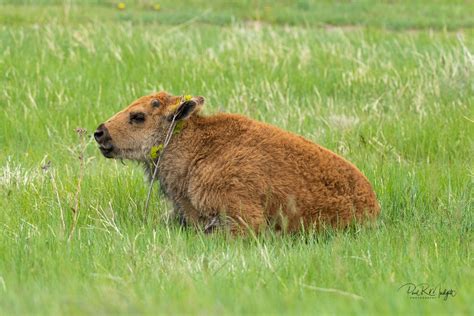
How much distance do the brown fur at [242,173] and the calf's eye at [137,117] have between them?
0.02 metres

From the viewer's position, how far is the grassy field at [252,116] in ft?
15.8

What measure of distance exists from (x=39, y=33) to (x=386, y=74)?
185 inches

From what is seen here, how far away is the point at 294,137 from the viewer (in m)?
6.61

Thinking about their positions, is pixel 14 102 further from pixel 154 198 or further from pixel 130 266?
pixel 130 266

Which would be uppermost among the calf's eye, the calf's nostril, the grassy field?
the calf's eye

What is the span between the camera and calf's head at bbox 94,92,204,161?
22.1 ft
